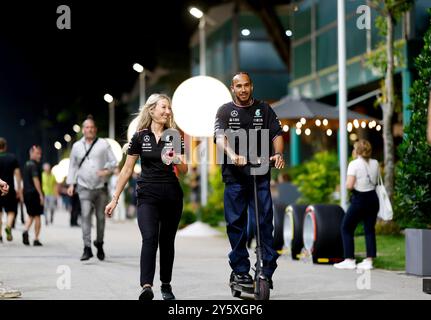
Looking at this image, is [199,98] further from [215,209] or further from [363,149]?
[363,149]

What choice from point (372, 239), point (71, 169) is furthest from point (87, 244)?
point (372, 239)

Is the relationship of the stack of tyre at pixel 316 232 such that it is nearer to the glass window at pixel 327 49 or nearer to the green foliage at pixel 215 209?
the green foliage at pixel 215 209

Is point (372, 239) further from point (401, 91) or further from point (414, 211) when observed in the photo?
point (401, 91)

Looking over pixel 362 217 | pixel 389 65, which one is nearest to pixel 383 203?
pixel 362 217

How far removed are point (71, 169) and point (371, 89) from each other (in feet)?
53.0

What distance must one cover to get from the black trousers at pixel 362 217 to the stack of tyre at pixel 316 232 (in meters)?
0.65

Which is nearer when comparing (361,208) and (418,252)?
(418,252)

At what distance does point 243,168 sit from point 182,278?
103 inches

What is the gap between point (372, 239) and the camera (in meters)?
13.3

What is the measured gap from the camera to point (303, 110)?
20891mm

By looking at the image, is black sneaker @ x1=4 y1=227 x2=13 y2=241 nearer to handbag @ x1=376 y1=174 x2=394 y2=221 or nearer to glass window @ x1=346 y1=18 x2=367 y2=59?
handbag @ x1=376 y1=174 x2=394 y2=221

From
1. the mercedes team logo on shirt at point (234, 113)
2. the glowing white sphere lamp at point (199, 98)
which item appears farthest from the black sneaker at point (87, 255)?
the glowing white sphere lamp at point (199, 98)

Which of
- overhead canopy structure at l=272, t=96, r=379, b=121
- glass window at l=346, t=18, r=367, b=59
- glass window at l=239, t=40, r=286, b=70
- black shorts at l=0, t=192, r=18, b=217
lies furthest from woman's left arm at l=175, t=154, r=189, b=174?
glass window at l=239, t=40, r=286, b=70

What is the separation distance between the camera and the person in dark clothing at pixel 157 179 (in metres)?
9.10
